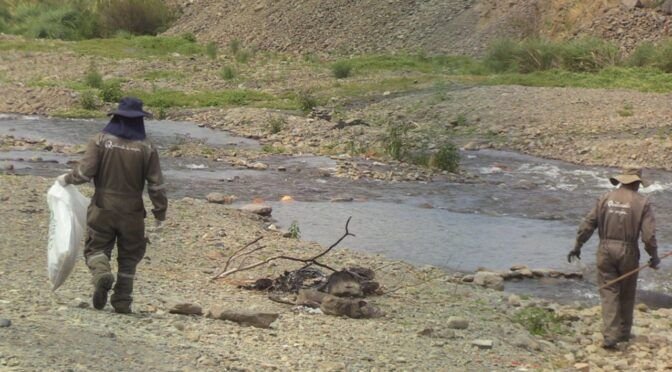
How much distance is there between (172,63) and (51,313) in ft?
96.9

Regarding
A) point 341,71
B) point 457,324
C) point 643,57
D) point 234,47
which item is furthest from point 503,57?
point 457,324

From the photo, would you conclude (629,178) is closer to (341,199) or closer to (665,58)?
(341,199)

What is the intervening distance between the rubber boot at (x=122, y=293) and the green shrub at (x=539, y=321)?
379 cm

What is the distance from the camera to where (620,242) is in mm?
9477

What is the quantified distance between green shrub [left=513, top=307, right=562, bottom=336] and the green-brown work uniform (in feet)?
12.4

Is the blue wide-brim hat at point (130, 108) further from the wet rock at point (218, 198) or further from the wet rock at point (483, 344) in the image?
the wet rock at point (218, 198)

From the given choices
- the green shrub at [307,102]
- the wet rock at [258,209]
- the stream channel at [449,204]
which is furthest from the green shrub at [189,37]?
the wet rock at [258,209]

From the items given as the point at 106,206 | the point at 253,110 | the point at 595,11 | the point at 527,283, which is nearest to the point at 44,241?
the point at 106,206

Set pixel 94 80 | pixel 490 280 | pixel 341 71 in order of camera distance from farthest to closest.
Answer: pixel 341 71
pixel 94 80
pixel 490 280

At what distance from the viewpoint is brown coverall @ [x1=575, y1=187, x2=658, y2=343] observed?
30.9 feet

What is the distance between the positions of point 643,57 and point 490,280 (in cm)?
2095

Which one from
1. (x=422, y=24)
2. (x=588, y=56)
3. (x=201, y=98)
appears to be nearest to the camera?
(x=201, y=98)

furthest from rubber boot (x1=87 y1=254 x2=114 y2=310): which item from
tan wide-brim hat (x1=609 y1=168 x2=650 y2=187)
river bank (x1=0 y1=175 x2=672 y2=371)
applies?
tan wide-brim hat (x1=609 y1=168 x2=650 y2=187)

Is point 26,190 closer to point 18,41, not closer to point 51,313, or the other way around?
point 51,313
